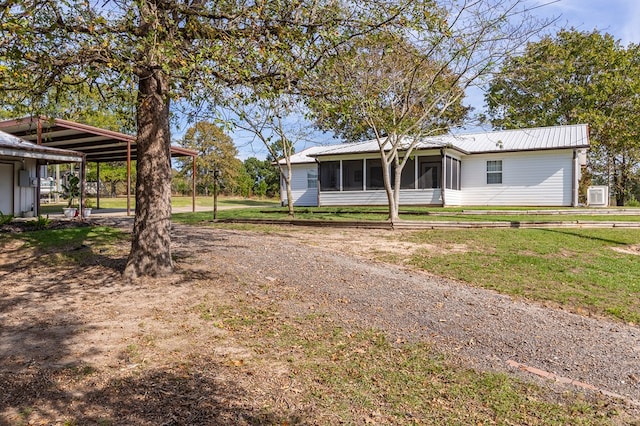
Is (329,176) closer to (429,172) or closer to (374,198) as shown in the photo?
(374,198)

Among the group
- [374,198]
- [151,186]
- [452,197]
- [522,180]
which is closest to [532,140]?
[522,180]

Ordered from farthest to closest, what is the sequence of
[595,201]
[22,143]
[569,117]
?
[569,117] → [595,201] → [22,143]

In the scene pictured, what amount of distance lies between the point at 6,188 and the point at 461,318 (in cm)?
1577

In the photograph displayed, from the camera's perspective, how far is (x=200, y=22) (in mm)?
5109

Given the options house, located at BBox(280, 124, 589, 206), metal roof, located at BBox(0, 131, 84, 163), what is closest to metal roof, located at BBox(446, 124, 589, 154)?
house, located at BBox(280, 124, 589, 206)

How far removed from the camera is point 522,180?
61.9 ft

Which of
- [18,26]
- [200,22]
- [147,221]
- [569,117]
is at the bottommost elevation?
[147,221]

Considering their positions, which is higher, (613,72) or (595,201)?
(613,72)

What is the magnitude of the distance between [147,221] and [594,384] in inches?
205

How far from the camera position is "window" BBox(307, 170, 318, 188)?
23888 mm

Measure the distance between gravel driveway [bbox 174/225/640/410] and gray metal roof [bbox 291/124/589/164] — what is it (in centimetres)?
1149

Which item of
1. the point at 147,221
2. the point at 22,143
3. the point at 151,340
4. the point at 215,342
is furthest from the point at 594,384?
the point at 22,143

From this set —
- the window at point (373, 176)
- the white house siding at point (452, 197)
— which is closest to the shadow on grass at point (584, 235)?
the white house siding at point (452, 197)

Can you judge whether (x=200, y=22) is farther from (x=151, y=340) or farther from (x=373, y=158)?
(x=373, y=158)
